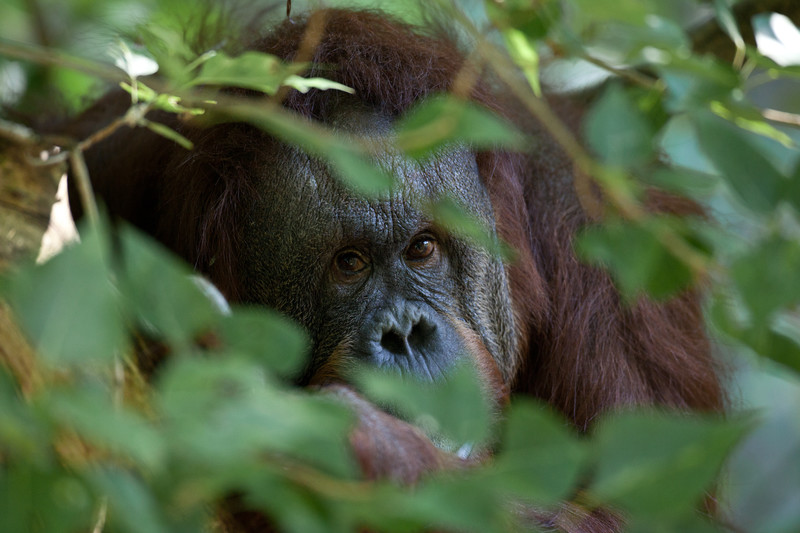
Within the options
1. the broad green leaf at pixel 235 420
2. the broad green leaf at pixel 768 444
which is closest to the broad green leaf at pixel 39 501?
the broad green leaf at pixel 235 420

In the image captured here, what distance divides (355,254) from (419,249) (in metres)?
0.21

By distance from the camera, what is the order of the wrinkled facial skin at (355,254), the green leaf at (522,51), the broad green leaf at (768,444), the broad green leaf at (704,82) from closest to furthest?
the broad green leaf at (704,82) < the green leaf at (522,51) < the wrinkled facial skin at (355,254) < the broad green leaf at (768,444)

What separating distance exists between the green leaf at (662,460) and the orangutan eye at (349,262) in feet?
6.30

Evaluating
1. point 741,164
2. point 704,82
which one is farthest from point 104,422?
point 704,82

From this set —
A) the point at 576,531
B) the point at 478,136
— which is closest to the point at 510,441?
the point at 478,136

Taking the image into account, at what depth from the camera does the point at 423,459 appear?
6.21ft

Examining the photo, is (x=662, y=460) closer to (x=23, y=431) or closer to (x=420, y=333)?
(x=23, y=431)

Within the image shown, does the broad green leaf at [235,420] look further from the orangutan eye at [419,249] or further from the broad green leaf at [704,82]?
the orangutan eye at [419,249]

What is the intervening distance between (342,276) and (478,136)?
1.75 m

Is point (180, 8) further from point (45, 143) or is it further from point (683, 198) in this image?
point (683, 198)

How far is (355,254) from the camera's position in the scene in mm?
2869

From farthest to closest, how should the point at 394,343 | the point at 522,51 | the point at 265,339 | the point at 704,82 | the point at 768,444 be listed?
the point at 768,444 → the point at 394,343 → the point at 522,51 → the point at 704,82 → the point at 265,339

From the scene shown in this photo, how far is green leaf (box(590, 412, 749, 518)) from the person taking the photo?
0.96 meters

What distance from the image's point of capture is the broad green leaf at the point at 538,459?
0.99 metres
